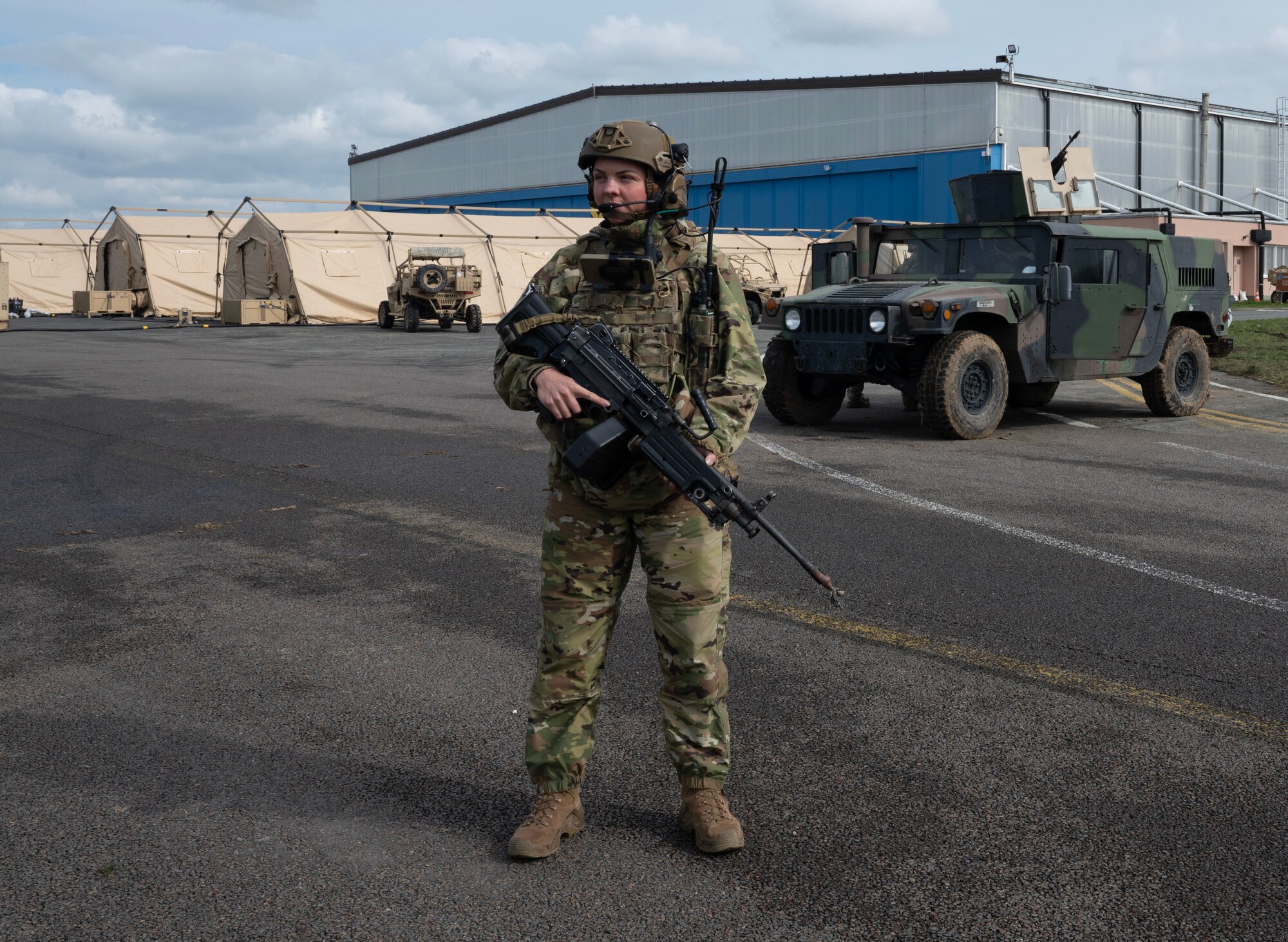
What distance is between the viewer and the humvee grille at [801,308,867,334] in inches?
415

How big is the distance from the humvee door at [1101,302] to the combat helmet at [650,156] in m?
8.67

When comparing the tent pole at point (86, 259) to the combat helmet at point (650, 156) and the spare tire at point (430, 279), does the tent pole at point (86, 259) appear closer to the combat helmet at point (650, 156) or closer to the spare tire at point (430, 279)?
the spare tire at point (430, 279)

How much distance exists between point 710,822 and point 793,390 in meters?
8.43

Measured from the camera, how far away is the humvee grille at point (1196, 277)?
1245 cm

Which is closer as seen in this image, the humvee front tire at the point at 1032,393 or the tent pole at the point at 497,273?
the humvee front tire at the point at 1032,393

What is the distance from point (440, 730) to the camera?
3945mm

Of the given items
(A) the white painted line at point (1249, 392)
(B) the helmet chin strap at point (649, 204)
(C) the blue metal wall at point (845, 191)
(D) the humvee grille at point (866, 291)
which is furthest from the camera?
(C) the blue metal wall at point (845, 191)

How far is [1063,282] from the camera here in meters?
11.0

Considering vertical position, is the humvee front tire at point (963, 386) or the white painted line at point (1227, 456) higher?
the humvee front tire at point (963, 386)

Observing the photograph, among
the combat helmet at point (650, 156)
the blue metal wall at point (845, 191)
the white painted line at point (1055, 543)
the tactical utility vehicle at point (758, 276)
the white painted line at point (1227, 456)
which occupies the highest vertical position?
the blue metal wall at point (845, 191)

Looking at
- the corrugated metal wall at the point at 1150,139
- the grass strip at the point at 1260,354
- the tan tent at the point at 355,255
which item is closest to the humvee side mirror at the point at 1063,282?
the grass strip at the point at 1260,354

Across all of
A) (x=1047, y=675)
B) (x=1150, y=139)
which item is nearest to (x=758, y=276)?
(x=1150, y=139)

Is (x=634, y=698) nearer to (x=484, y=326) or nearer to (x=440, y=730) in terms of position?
(x=440, y=730)

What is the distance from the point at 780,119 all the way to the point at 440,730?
1918 inches
